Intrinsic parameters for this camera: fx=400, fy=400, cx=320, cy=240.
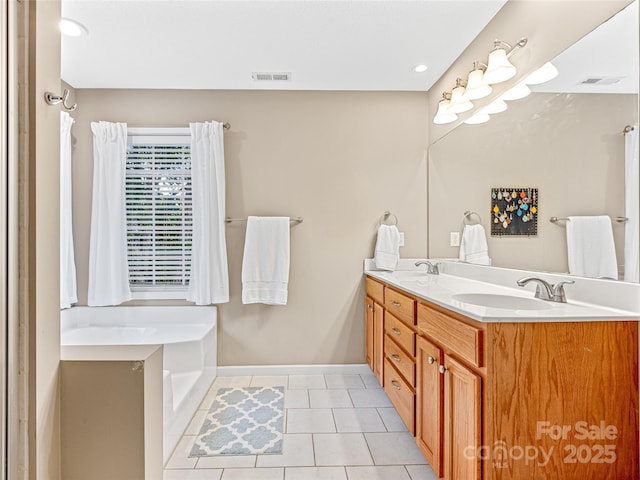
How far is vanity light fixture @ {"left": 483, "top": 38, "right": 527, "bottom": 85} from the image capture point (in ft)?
6.61

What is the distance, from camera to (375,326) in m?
2.90

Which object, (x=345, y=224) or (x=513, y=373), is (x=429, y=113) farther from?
(x=513, y=373)

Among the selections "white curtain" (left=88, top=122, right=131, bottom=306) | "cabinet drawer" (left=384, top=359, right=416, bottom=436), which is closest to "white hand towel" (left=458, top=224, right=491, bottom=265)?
"cabinet drawer" (left=384, top=359, right=416, bottom=436)

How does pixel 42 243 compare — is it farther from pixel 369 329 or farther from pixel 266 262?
pixel 369 329

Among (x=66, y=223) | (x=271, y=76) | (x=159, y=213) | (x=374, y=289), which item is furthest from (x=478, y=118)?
(x=66, y=223)

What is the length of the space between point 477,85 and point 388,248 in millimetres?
1332

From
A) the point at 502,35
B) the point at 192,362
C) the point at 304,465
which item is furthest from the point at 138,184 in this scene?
the point at 502,35

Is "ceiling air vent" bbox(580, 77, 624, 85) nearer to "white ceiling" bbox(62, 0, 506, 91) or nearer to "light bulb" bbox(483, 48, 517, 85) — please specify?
"light bulb" bbox(483, 48, 517, 85)

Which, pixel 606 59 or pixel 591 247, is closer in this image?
pixel 606 59

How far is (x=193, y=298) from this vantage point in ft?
10.1

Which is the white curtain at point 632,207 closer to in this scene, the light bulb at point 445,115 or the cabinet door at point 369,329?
the light bulb at point 445,115

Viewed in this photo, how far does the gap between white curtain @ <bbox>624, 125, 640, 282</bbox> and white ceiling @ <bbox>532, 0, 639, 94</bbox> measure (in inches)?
7.2

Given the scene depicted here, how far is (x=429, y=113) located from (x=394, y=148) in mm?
408

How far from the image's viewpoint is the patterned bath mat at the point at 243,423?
211 centimetres
